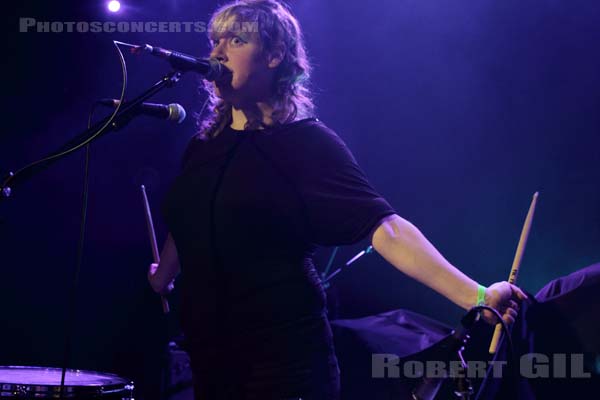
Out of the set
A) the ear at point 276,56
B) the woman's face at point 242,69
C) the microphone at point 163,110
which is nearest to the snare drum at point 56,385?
the microphone at point 163,110

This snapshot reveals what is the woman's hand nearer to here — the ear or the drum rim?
the ear

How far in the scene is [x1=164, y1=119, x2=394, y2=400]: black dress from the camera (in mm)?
1495

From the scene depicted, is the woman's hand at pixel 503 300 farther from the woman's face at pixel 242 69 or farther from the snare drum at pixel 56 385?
the snare drum at pixel 56 385

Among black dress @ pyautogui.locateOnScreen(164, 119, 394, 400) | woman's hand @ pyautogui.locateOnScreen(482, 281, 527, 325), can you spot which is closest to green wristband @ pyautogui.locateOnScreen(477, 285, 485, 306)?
woman's hand @ pyautogui.locateOnScreen(482, 281, 527, 325)

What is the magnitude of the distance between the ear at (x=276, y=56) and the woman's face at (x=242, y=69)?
0.02 m

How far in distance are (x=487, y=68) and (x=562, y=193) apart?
0.96m

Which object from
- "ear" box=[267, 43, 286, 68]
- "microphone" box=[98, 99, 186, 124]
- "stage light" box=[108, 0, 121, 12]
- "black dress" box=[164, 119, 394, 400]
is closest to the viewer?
"black dress" box=[164, 119, 394, 400]

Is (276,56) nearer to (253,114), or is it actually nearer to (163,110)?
(253,114)

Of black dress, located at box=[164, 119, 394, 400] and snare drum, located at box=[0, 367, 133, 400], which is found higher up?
black dress, located at box=[164, 119, 394, 400]

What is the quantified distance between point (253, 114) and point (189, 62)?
25cm

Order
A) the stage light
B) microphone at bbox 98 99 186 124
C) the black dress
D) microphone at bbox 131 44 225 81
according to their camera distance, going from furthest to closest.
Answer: the stage light
microphone at bbox 98 99 186 124
microphone at bbox 131 44 225 81
the black dress

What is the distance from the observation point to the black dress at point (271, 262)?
1495mm

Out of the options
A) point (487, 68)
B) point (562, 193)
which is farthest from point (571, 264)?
point (487, 68)

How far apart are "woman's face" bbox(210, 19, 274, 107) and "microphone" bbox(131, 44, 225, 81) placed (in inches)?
1.5
